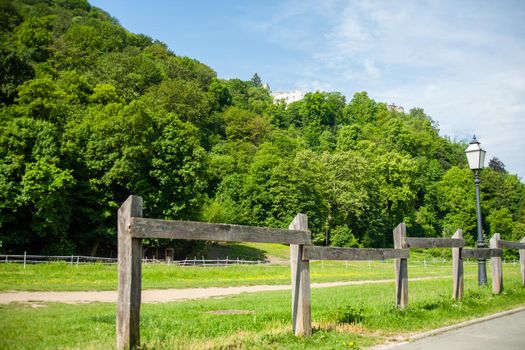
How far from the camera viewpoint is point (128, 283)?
5.20m

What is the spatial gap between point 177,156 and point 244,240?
4556 cm

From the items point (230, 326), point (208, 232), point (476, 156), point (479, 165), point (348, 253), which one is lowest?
point (230, 326)

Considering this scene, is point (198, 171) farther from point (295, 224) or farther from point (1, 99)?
point (295, 224)

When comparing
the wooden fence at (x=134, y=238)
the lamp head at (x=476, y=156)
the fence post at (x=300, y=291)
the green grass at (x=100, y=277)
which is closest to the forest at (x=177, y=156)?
the green grass at (x=100, y=277)

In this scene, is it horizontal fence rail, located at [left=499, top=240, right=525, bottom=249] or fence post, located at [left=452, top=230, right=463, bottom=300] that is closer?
fence post, located at [left=452, top=230, right=463, bottom=300]

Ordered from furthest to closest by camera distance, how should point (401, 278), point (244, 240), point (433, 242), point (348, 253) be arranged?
point (433, 242), point (401, 278), point (348, 253), point (244, 240)

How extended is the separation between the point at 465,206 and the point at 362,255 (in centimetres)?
9608

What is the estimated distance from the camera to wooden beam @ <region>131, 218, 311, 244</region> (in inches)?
215

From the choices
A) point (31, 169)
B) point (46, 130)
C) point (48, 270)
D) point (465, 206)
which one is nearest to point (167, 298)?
point (48, 270)

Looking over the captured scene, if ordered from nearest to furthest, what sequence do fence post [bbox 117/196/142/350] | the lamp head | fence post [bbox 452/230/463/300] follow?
fence post [bbox 117/196/142/350] < fence post [bbox 452/230/463/300] < the lamp head

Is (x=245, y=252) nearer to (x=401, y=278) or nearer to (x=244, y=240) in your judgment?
(x=401, y=278)

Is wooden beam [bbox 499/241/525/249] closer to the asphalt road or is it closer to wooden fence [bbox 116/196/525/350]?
wooden fence [bbox 116/196/525/350]

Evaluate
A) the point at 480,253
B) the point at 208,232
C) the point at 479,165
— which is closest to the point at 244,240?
the point at 208,232

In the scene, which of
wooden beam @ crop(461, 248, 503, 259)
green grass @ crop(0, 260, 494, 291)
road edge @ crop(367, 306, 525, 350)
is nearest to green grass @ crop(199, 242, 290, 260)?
green grass @ crop(0, 260, 494, 291)
